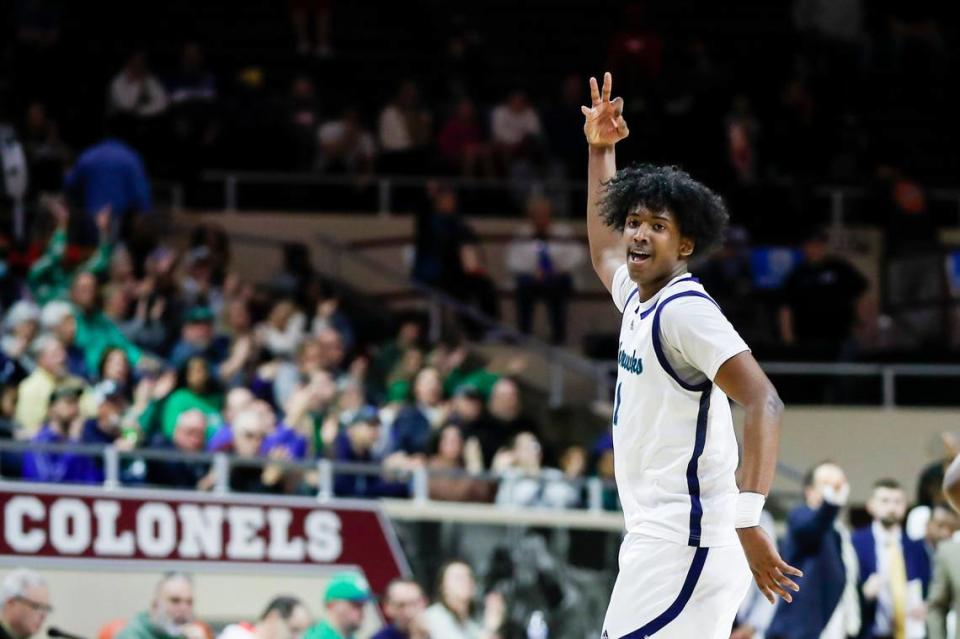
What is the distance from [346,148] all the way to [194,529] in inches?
287

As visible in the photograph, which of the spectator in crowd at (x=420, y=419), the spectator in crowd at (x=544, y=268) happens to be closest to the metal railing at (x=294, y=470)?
the spectator in crowd at (x=420, y=419)

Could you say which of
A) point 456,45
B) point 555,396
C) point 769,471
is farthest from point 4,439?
point 456,45

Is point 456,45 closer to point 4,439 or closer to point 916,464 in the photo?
point 916,464

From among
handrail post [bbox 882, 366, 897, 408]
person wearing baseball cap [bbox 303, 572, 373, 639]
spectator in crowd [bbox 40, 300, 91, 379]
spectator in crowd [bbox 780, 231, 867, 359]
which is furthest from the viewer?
spectator in crowd [bbox 780, 231, 867, 359]

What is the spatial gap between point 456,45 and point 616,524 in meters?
7.85

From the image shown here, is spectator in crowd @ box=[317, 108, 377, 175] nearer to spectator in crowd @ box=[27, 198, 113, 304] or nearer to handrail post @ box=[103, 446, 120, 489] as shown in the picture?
spectator in crowd @ box=[27, 198, 113, 304]

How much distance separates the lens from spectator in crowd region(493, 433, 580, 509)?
515 inches

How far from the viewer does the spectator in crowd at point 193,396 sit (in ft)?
40.8

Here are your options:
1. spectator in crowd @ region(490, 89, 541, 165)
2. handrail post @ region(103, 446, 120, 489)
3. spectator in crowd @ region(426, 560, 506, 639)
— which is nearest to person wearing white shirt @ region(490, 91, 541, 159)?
spectator in crowd @ region(490, 89, 541, 165)

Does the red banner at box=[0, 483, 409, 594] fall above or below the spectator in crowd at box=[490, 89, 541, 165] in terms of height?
below

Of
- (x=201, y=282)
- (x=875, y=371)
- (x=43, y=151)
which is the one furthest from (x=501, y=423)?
(x=43, y=151)

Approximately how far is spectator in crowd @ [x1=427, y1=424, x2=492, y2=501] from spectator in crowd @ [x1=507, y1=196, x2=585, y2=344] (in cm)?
412

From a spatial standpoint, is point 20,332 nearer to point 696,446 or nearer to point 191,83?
point 191,83

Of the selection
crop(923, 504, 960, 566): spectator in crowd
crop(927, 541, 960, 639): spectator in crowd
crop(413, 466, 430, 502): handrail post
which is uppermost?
crop(413, 466, 430, 502): handrail post
